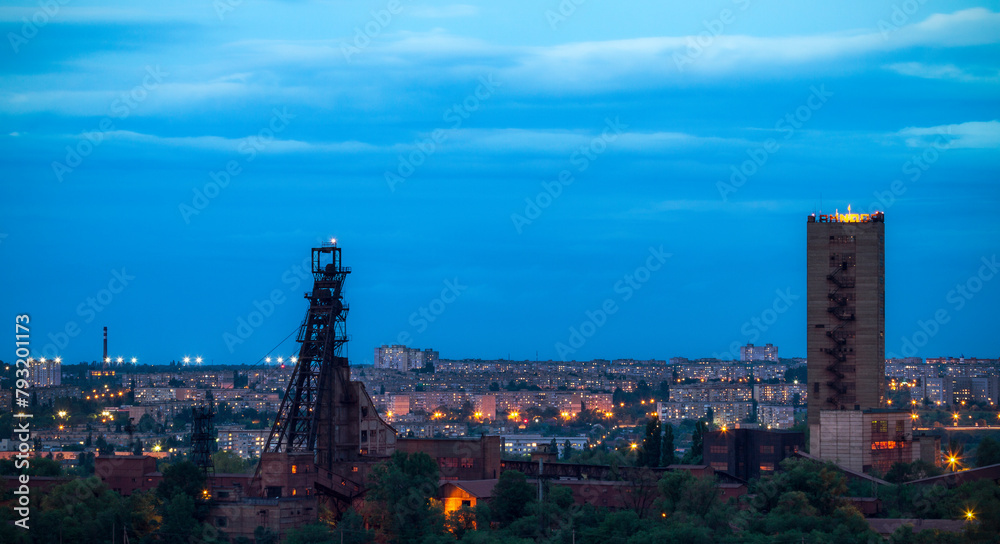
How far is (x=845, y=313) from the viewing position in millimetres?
113125

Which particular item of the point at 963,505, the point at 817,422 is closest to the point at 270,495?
the point at 963,505

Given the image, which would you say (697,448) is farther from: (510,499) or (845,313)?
(510,499)

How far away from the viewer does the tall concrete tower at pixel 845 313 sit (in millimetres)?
112438

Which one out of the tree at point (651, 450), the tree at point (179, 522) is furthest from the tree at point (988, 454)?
the tree at point (179, 522)

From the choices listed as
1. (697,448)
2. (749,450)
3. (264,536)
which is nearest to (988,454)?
(749,450)

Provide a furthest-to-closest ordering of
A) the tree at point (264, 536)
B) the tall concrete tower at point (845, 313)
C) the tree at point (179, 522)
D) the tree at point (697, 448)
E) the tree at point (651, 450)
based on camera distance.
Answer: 1. the tall concrete tower at point (845, 313)
2. the tree at point (697, 448)
3. the tree at point (651, 450)
4. the tree at point (264, 536)
5. the tree at point (179, 522)

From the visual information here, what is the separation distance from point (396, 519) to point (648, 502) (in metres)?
15.6

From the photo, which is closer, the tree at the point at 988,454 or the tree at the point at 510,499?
the tree at the point at 510,499

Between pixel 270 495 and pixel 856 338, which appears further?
pixel 856 338

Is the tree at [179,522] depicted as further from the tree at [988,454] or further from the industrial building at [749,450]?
the tree at [988,454]

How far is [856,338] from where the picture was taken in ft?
370

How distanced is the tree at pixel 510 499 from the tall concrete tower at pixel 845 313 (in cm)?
4176

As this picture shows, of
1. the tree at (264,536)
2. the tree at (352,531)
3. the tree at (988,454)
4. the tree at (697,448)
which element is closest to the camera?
the tree at (352,531)

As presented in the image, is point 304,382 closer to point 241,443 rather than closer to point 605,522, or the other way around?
point 605,522
